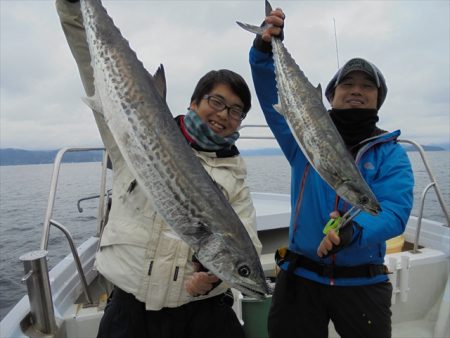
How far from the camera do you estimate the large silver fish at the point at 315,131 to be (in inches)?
89.4

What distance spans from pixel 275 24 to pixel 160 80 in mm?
1165

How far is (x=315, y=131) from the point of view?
2.47 m

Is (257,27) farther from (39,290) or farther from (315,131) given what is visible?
(39,290)

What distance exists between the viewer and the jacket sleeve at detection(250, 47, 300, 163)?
3.05m

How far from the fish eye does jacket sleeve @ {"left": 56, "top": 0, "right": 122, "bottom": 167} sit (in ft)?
4.00

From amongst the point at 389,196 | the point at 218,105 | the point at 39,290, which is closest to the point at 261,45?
the point at 218,105

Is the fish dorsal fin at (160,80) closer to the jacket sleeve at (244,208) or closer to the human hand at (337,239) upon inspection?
the jacket sleeve at (244,208)

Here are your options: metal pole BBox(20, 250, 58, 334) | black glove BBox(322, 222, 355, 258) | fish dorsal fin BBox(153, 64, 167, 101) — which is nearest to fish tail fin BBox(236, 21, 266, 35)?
fish dorsal fin BBox(153, 64, 167, 101)

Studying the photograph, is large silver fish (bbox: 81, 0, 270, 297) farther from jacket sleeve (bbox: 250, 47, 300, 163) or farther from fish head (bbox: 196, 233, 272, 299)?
jacket sleeve (bbox: 250, 47, 300, 163)

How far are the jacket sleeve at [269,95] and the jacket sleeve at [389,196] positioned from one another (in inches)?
29.8

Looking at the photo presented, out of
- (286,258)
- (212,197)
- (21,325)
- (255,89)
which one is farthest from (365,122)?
(21,325)

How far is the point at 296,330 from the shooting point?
291cm

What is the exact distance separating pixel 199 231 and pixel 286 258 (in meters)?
1.62

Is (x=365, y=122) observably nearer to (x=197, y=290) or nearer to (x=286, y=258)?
(x=286, y=258)
